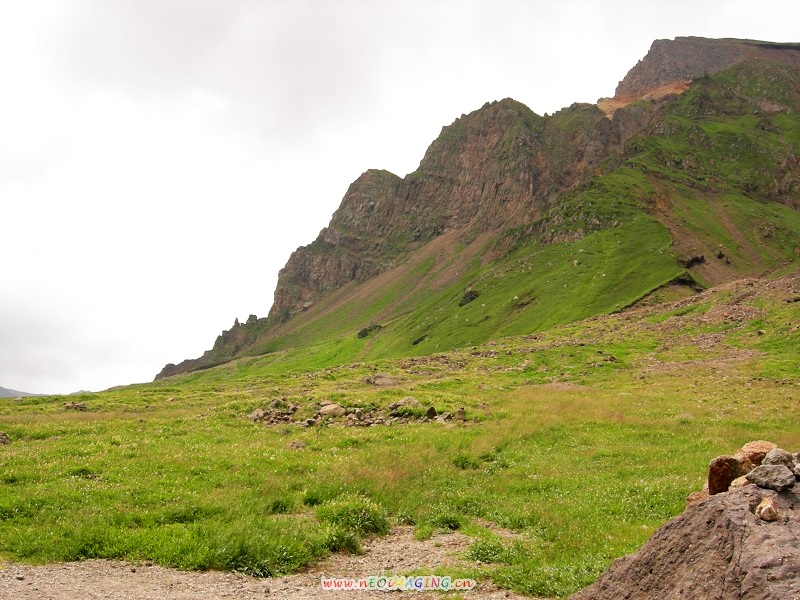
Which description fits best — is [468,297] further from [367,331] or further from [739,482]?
[739,482]

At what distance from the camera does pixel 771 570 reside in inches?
263

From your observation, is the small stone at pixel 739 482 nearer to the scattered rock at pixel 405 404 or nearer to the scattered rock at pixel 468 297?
the scattered rock at pixel 405 404

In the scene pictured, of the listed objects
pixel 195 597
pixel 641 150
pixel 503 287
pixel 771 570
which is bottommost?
pixel 195 597

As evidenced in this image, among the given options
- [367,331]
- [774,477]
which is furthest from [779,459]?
[367,331]

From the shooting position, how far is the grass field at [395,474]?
13.3 metres

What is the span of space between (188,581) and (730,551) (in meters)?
Answer: 10.8

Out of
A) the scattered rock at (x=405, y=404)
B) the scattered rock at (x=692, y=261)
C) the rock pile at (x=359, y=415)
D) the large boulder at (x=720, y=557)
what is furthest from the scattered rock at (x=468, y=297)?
the large boulder at (x=720, y=557)

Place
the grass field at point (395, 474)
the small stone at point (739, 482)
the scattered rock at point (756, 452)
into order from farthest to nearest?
the grass field at point (395, 474)
the scattered rock at point (756, 452)
the small stone at point (739, 482)

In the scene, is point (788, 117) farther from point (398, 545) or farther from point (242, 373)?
point (398, 545)

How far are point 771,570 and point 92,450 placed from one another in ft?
78.6

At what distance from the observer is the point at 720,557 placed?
299 inches

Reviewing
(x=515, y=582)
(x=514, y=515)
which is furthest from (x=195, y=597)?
(x=514, y=515)

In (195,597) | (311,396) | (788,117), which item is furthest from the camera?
(788,117)

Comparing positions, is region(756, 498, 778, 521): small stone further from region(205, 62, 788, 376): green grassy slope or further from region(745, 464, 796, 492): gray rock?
region(205, 62, 788, 376): green grassy slope
